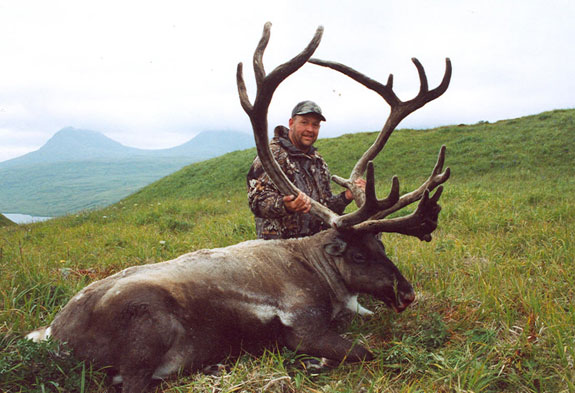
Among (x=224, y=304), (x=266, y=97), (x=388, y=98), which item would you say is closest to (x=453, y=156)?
(x=388, y=98)

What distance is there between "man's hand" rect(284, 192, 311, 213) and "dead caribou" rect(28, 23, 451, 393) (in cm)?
12

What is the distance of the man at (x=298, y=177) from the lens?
15.3 ft

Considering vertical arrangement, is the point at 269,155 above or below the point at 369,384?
above

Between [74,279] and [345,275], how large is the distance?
121 inches

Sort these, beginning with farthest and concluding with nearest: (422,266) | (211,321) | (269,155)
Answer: (422,266) < (269,155) < (211,321)

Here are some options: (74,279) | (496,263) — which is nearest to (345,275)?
(496,263)

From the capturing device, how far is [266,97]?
3428 mm

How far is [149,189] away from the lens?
2181 cm

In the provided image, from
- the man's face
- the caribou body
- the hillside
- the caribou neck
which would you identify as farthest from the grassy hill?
the hillside

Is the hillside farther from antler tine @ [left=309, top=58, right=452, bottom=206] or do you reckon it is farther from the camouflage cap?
antler tine @ [left=309, top=58, right=452, bottom=206]

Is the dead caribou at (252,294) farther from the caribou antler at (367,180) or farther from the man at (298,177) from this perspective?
the man at (298,177)

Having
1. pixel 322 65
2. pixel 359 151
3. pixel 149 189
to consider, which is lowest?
pixel 149 189

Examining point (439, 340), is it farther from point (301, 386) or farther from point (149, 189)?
point (149, 189)

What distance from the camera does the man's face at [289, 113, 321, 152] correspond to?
495 centimetres
